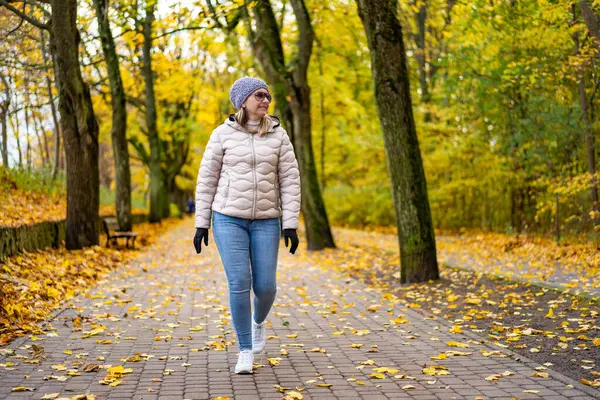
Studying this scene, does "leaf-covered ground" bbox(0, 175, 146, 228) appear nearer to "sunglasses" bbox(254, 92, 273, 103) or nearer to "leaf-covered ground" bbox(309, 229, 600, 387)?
"leaf-covered ground" bbox(309, 229, 600, 387)

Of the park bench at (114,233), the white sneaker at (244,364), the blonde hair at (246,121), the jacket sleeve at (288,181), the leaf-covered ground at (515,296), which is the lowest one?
the leaf-covered ground at (515,296)

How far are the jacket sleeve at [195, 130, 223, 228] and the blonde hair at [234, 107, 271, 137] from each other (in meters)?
0.21

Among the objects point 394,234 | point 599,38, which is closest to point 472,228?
point 394,234

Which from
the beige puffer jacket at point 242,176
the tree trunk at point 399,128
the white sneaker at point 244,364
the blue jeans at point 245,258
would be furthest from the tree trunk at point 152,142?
the white sneaker at point 244,364

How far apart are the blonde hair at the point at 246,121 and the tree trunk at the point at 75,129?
392 inches

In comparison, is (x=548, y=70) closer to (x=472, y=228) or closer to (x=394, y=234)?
(x=472, y=228)

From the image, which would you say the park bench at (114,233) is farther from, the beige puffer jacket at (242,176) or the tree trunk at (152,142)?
the beige puffer jacket at (242,176)

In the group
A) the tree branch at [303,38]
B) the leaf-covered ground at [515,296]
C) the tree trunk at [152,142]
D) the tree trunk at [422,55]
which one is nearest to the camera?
the leaf-covered ground at [515,296]

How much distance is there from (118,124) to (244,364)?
17212 millimetres

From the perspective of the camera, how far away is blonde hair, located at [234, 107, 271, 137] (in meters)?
6.04

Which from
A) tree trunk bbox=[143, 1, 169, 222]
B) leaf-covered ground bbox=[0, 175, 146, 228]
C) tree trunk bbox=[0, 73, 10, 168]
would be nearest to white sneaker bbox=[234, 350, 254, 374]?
leaf-covered ground bbox=[0, 175, 146, 228]

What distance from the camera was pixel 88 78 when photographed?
29766 millimetres

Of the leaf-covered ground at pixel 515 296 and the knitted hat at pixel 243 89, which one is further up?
the knitted hat at pixel 243 89

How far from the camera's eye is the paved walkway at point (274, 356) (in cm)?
540
